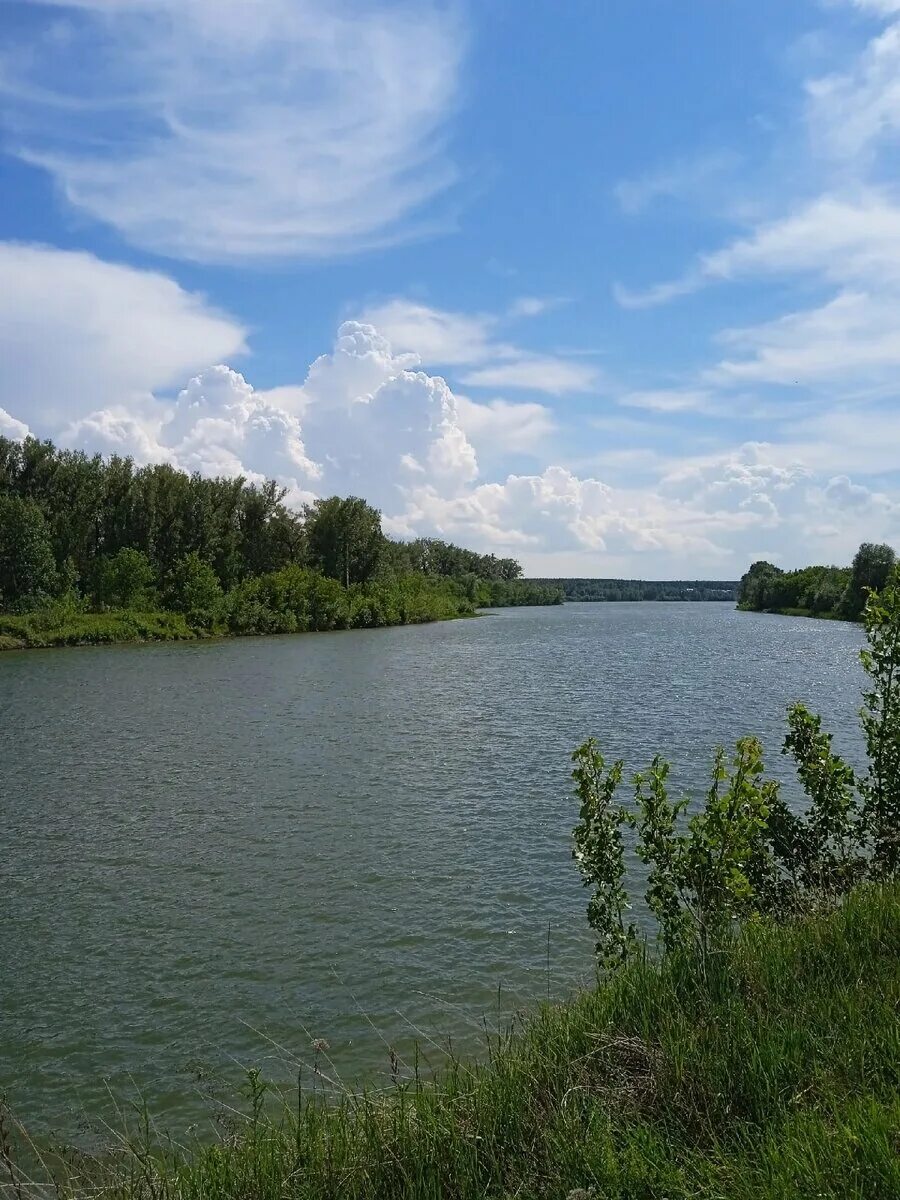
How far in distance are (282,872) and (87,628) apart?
2467 inches

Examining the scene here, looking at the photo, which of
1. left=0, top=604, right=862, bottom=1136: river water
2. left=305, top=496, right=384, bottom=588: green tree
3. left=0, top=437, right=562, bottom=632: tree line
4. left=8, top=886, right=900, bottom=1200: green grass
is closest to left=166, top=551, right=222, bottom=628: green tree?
left=0, top=437, right=562, bottom=632: tree line

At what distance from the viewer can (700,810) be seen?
17.8 metres

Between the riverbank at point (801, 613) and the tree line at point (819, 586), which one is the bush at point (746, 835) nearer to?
the tree line at point (819, 586)

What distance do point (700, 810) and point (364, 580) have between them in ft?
337

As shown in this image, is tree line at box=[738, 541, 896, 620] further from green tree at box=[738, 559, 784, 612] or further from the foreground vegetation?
the foreground vegetation

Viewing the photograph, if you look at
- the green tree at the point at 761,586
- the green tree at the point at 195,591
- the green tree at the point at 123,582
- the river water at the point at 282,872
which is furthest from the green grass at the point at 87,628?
the green tree at the point at 761,586

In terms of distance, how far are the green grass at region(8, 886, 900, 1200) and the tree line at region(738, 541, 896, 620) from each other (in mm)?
74202

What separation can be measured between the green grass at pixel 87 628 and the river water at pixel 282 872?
30.9 m

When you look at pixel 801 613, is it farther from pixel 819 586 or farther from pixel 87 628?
pixel 87 628

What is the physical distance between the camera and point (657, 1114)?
5531mm

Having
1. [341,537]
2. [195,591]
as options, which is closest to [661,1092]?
[195,591]

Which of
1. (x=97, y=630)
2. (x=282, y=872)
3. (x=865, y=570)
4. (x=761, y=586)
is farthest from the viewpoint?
(x=761, y=586)

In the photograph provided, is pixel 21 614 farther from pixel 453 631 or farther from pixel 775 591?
pixel 775 591

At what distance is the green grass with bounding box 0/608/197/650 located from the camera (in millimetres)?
68438
